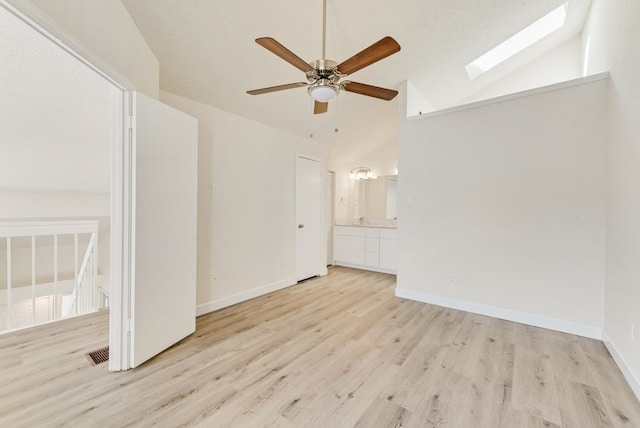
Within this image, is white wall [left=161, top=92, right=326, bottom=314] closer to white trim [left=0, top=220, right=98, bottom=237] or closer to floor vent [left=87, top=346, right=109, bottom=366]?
floor vent [left=87, top=346, right=109, bottom=366]

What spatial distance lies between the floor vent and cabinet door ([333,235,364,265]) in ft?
13.1

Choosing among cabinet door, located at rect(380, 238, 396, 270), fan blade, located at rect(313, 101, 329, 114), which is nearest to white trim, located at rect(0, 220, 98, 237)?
fan blade, located at rect(313, 101, 329, 114)

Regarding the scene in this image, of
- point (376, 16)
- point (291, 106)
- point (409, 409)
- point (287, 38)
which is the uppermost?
point (376, 16)

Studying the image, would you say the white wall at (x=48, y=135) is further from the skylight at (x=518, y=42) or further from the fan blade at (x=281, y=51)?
the skylight at (x=518, y=42)

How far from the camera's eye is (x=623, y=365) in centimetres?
199

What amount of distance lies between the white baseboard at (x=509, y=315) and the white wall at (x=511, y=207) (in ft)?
0.03

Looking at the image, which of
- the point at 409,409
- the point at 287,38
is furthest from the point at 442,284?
the point at 287,38

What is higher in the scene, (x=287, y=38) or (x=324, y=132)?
(x=287, y=38)

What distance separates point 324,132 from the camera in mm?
4414

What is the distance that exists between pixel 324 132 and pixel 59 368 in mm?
4013

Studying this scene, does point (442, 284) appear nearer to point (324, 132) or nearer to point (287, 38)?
point (324, 132)

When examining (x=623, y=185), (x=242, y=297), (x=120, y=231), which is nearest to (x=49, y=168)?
(x=120, y=231)

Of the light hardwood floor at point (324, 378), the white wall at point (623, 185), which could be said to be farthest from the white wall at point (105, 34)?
the white wall at point (623, 185)

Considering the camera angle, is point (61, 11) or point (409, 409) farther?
point (409, 409)
